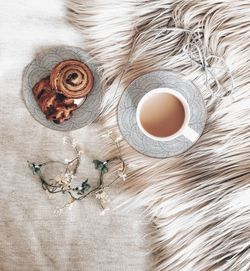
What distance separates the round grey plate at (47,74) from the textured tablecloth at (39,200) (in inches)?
0.5

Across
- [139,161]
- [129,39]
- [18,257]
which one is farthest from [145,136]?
[18,257]

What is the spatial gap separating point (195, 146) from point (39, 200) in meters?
0.28

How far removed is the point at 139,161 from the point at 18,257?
0.85 feet

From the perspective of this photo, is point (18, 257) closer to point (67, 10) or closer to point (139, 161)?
point (139, 161)

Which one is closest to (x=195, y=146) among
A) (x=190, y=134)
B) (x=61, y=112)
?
(x=190, y=134)

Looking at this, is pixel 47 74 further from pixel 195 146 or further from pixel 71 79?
pixel 195 146

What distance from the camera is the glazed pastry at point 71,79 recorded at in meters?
0.92

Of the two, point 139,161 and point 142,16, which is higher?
point 142,16

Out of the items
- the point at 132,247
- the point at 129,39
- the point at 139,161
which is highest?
the point at 129,39

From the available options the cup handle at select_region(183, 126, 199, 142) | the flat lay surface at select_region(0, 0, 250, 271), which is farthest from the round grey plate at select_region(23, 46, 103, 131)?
the cup handle at select_region(183, 126, 199, 142)

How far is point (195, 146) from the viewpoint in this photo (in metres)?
0.93

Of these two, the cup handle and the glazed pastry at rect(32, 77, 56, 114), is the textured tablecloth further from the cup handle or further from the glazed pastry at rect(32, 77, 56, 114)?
the cup handle

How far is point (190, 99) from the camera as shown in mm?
934

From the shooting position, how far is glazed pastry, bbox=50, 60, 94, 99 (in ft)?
3.03
